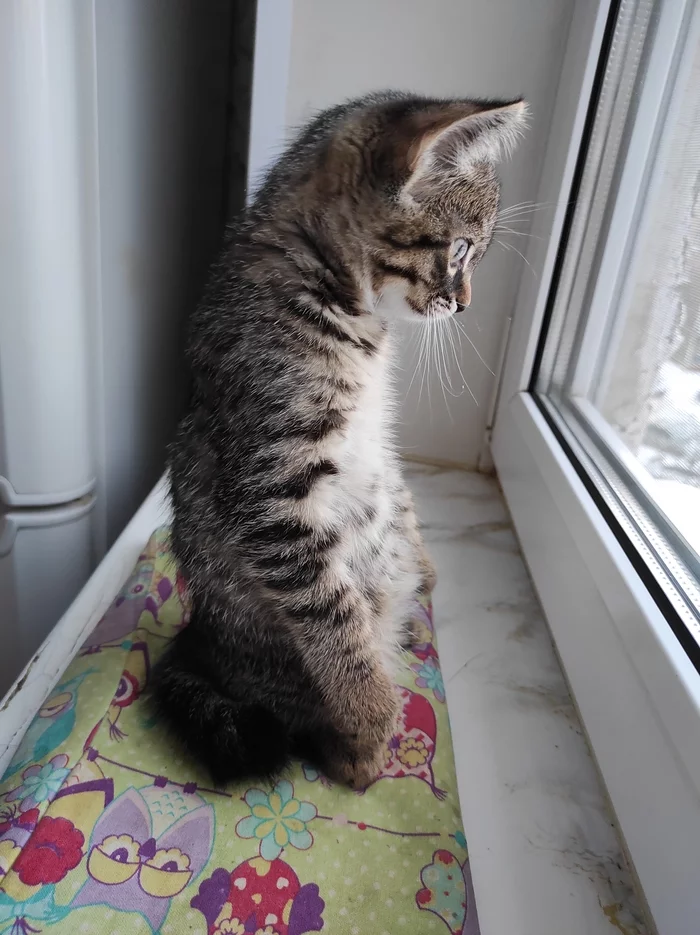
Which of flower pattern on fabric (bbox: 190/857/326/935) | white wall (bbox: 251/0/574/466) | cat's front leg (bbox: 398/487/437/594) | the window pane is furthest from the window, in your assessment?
flower pattern on fabric (bbox: 190/857/326/935)

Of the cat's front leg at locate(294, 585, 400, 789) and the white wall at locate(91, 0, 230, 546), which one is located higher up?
the white wall at locate(91, 0, 230, 546)

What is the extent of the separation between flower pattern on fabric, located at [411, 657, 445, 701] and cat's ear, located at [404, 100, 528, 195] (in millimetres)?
483

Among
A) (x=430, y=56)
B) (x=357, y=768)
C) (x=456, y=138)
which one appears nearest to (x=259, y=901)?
(x=357, y=768)

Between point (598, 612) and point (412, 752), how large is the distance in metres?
0.22

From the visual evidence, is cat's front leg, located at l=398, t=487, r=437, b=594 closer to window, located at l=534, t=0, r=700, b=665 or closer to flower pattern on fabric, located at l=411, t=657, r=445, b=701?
flower pattern on fabric, located at l=411, t=657, r=445, b=701

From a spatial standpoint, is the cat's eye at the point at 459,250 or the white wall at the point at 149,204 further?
the white wall at the point at 149,204

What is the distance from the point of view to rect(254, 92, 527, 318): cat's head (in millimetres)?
607

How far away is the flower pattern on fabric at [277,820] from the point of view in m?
0.54

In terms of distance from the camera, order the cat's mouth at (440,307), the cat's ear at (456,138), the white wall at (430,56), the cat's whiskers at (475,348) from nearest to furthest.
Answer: the cat's ear at (456,138), the cat's mouth at (440,307), the white wall at (430,56), the cat's whiskers at (475,348)

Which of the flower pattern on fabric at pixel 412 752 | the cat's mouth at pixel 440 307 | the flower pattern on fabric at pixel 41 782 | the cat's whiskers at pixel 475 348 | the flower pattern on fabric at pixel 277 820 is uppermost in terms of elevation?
the cat's mouth at pixel 440 307

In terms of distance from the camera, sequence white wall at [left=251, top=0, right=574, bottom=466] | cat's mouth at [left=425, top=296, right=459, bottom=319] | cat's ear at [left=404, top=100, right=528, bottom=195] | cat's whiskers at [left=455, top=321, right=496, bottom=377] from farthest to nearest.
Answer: cat's whiskers at [left=455, top=321, right=496, bottom=377] → white wall at [left=251, top=0, right=574, bottom=466] → cat's mouth at [left=425, top=296, right=459, bottom=319] → cat's ear at [left=404, top=100, right=528, bottom=195]

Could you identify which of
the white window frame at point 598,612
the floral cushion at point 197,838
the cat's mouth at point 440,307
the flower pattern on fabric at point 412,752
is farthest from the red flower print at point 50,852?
the cat's mouth at point 440,307

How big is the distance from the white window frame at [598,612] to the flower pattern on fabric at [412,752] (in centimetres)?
15

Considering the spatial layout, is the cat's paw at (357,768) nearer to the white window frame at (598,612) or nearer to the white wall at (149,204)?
the white window frame at (598,612)
